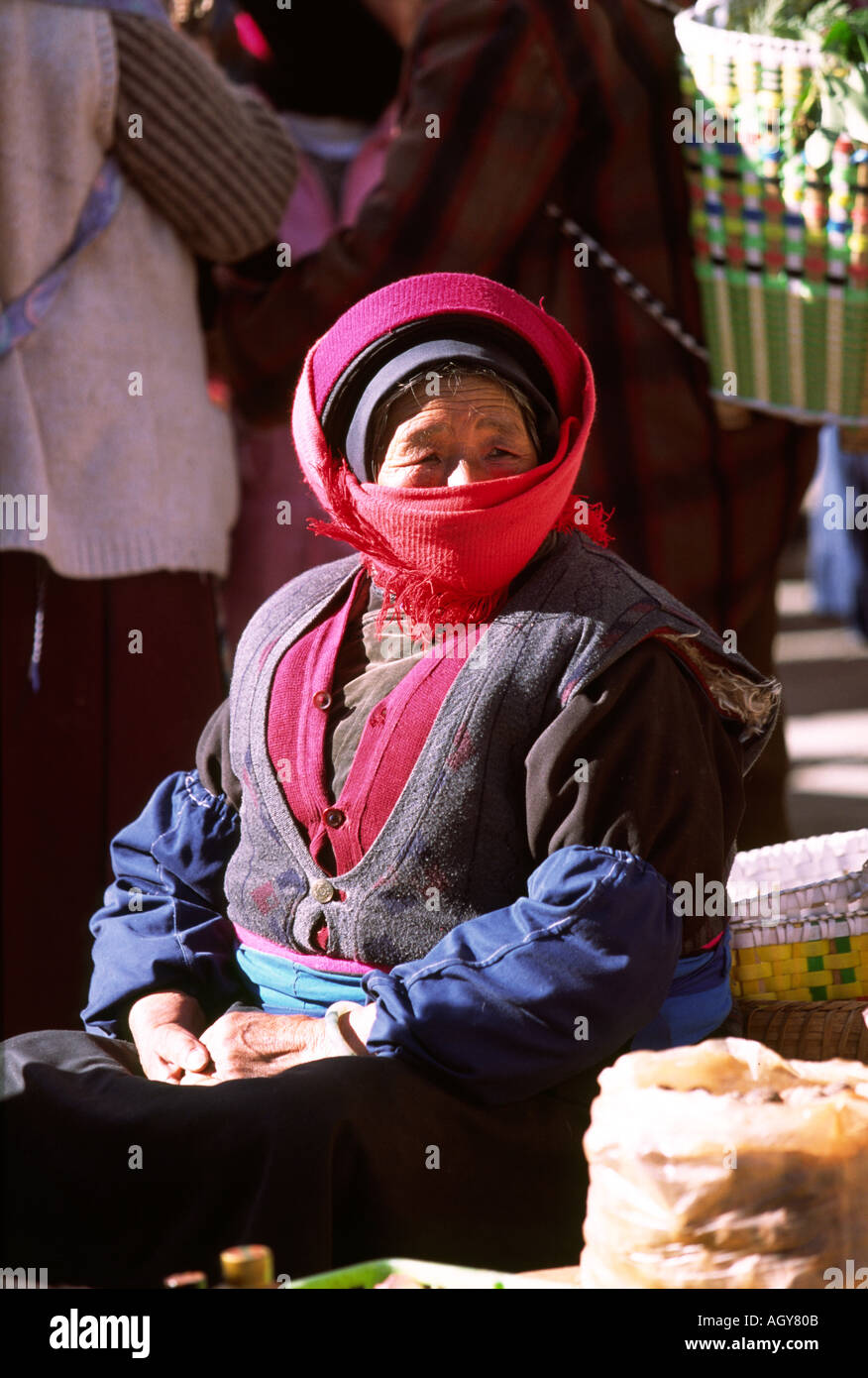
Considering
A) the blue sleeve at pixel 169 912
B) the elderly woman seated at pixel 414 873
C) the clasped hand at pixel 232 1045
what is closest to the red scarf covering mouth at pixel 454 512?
the elderly woman seated at pixel 414 873

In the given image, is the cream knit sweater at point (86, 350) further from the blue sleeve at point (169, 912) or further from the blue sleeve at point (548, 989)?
the blue sleeve at point (548, 989)

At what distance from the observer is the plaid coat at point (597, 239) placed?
3.40 metres

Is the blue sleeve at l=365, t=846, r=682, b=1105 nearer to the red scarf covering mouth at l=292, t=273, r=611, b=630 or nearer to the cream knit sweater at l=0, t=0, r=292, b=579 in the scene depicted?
the red scarf covering mouth at l=292, t=273, r=611, b=630

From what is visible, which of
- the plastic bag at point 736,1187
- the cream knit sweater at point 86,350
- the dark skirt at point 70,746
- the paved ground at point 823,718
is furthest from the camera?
the paved ground at point 823,718

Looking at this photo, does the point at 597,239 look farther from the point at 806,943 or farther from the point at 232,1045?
the point at 232,1045

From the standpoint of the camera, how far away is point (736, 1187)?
5.45 ft

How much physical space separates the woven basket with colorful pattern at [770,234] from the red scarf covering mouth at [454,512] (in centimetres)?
111

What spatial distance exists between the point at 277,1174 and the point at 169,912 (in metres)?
0.61

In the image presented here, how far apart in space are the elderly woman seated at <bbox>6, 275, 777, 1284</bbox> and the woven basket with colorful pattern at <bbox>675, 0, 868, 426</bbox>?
3.65ft

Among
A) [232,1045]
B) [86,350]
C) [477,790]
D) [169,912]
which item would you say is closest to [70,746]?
[86,350]

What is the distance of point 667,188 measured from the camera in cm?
351

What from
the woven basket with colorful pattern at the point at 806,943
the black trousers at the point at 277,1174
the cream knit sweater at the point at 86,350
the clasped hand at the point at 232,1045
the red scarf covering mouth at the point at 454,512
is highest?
the cream knit sweater at the point at 86,350

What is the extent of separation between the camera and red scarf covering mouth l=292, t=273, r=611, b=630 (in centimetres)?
222

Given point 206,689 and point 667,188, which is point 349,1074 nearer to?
point 206,689
